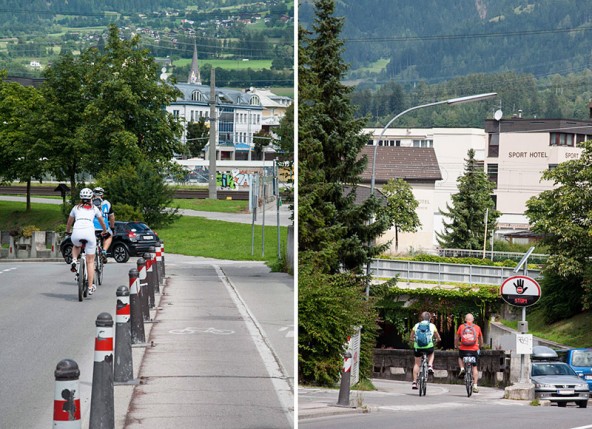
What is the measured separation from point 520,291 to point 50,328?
8.85m

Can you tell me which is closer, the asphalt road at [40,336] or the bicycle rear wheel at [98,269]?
the asphalt road at [40,336]

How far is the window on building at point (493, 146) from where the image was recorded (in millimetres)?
84012

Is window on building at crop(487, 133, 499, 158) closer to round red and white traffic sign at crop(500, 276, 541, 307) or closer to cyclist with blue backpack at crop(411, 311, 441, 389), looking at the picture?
round red and white traffic sign at crop(500, 276, 541, 307)

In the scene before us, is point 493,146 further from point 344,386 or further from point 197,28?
point 197,28

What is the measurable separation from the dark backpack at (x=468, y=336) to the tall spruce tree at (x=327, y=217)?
41.6 inches

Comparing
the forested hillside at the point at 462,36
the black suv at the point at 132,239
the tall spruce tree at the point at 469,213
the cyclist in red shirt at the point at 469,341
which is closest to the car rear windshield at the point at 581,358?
the forested hillside at the point at 462,36

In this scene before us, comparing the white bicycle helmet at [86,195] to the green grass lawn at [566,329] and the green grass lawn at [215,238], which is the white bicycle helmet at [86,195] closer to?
the green grass lawn at [215,238]

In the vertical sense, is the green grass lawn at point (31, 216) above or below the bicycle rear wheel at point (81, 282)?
below

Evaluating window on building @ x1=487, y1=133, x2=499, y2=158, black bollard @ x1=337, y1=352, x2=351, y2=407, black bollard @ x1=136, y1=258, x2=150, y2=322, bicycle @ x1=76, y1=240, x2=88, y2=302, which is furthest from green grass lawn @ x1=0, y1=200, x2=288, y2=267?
window on building @ x1=487, y1=133, x2=499, y2=158

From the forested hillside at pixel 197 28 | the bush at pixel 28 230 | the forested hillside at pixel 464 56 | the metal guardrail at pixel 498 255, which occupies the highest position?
the forested hillside at pixel 464 56

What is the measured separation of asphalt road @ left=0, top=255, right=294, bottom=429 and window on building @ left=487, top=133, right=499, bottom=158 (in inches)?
2596

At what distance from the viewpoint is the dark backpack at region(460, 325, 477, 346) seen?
15094 mm

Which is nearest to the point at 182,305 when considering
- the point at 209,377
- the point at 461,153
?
the point at 209,377

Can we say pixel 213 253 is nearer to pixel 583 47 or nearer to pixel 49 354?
pixel 49 354
